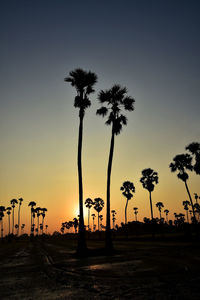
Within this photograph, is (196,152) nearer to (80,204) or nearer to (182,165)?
(182,165)

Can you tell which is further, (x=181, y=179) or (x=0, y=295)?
(x=181, y=179)

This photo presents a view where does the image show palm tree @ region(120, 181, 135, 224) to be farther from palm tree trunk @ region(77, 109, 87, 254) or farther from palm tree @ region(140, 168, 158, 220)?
palm tree trunk @ region(77, 109, 87, 254)

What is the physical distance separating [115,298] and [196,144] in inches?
1611

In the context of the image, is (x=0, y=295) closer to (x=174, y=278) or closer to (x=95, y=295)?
(x=95, y=295)

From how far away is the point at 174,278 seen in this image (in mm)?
7801

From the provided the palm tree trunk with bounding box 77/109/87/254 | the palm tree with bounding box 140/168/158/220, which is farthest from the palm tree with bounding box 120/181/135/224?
the palm tree trunk with bounding box 77/109/87/254

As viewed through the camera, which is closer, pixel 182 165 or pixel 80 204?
pixel 80 204

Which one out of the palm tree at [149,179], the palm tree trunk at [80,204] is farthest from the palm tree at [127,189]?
the palm tree trunk at [80,204]

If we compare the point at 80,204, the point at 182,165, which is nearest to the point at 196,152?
the point at 182,165

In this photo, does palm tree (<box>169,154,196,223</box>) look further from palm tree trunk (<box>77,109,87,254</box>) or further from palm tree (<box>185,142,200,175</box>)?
palm tree trunk (<box>77,109,87,254</box>)

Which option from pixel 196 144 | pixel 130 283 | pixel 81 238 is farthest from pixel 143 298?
pixel 196 144

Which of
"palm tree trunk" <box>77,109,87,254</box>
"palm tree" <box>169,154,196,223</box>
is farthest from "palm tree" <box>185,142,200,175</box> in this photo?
"palm tree trunk" <box>77,109,87,254</box>

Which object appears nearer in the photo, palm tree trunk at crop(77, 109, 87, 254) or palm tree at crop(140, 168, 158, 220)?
palm tree trunk at crop(77, 109, 87, 254)

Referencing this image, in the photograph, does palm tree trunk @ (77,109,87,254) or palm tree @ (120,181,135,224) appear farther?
palm tree @ (120,181,135,224)
